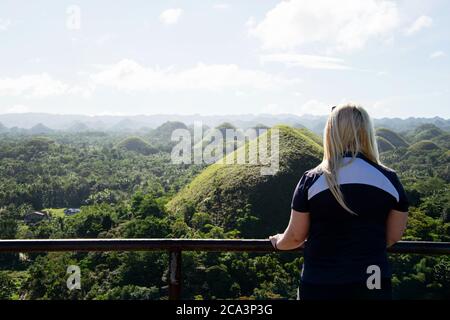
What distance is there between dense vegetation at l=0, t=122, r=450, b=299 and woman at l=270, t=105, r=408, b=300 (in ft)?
2.90

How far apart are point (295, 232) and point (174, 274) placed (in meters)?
0.68

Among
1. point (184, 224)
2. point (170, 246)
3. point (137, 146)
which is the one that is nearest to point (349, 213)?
point (170, 246)

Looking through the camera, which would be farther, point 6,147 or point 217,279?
point 6,147

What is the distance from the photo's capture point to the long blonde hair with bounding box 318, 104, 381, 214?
1832 mm

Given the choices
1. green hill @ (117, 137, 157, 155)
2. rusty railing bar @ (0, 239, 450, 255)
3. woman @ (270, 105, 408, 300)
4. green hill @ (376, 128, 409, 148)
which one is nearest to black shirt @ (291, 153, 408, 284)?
woman @ (270, 105, 408, 300)

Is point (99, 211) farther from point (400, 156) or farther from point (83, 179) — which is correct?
point (400, 156)

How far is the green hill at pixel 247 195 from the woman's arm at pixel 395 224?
109 feet

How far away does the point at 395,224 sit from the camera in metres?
1.88

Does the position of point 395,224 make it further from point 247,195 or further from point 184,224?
point 247,195

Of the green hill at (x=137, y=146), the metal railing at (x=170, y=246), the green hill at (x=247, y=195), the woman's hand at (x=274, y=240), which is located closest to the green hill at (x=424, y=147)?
the green hill at (x=247, y=195)

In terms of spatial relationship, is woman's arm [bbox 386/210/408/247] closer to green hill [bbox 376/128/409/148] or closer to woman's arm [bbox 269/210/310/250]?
woman's arm [bbox 269/210/310/250]

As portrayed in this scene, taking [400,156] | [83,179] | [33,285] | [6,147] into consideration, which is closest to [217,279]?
[33,285]

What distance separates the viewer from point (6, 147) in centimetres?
9488

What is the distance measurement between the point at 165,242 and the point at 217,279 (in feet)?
63.3
